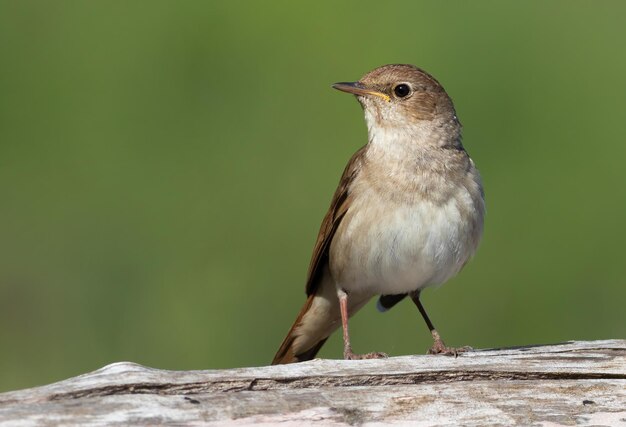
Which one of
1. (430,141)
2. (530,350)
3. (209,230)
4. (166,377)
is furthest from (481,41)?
(166,377)

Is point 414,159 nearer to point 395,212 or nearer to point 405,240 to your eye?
point 395,212

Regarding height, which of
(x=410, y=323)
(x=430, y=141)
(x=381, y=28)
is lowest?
(x=410, y=323)

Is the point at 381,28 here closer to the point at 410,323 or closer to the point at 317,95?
the point at 317,95

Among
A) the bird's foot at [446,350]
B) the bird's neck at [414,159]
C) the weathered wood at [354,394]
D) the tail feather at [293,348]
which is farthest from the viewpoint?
the tail feather at [293,348]

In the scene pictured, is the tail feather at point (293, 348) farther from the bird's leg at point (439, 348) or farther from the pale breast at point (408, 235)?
the bird's leg at point (439, 348)

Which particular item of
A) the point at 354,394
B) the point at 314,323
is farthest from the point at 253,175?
the point at 354,394

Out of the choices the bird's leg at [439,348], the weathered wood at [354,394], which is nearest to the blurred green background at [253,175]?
the bird's leg at [439,348]
